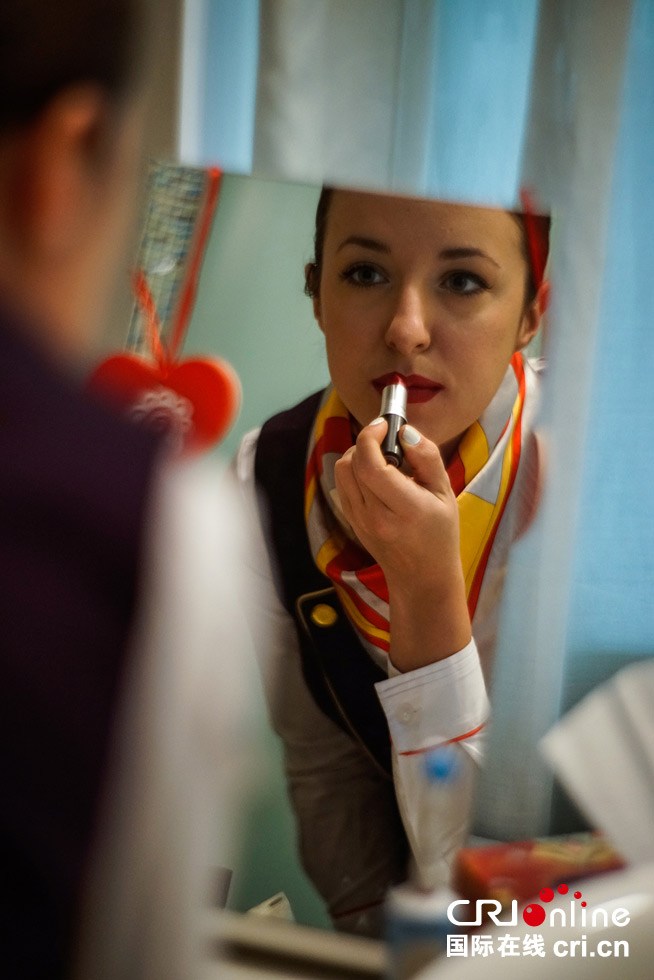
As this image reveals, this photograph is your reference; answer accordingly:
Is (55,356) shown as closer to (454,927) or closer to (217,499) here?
(217,499)

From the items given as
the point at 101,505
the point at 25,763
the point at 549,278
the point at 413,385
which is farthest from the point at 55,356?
the point at 549,278

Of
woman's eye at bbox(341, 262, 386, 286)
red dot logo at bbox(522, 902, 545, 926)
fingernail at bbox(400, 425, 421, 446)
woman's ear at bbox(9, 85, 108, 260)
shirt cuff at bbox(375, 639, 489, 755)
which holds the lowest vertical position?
red dot logo at bbox(522, 902, 545, 926)

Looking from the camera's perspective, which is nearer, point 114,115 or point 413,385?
point 114,115

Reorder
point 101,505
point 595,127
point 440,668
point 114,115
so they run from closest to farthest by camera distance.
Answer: point 101,505 → point 114,115 → point 440,668 → point 595,127

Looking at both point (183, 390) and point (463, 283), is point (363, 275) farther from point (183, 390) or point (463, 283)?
point (183, 390)

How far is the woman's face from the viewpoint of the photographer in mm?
977

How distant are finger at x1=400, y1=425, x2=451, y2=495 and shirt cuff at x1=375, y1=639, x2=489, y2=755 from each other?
0.56 feet

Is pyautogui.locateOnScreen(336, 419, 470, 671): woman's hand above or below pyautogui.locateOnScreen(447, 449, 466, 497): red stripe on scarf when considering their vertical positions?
below

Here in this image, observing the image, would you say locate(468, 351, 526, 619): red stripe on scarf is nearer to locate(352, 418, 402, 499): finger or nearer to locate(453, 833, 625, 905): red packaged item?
locate(352, 418, 402, 499): finger

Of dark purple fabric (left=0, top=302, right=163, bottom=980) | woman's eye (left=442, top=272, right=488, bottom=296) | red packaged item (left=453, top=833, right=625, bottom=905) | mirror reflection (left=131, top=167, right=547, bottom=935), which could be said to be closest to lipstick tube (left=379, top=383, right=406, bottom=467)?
mirror reflection (left=131, top=167, right=547, bottom=935)

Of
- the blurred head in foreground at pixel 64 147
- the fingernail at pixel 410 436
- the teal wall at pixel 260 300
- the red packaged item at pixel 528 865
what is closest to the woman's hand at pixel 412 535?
the fingernail at pixel 410 436

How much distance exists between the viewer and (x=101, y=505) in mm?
427

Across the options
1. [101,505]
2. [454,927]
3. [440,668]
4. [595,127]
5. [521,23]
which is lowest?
[454,927]

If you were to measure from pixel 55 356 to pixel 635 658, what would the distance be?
0.89 m
